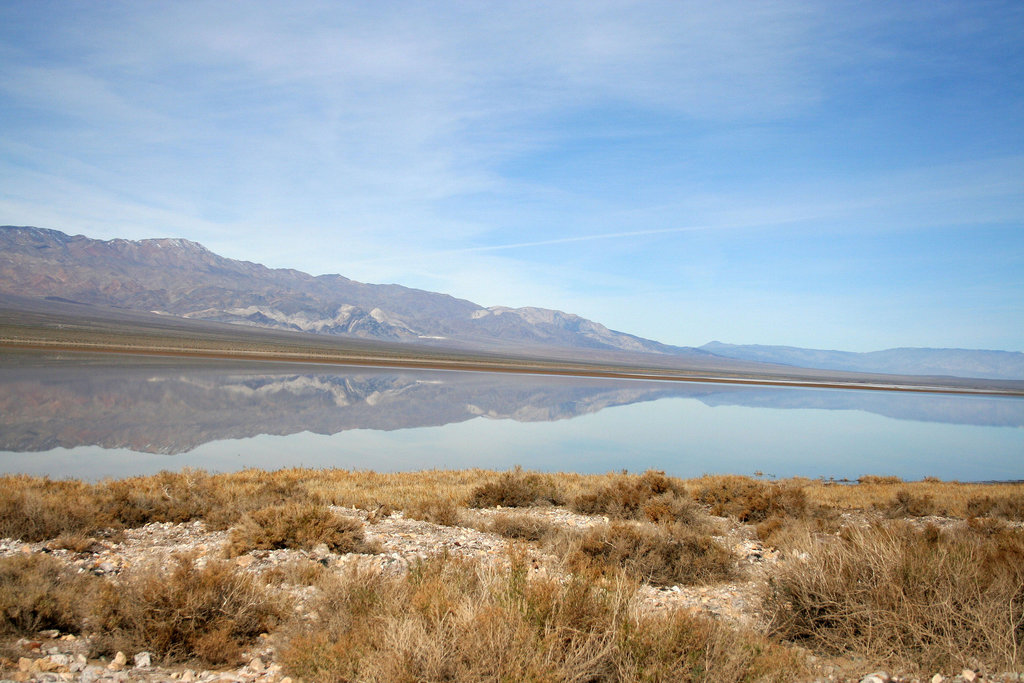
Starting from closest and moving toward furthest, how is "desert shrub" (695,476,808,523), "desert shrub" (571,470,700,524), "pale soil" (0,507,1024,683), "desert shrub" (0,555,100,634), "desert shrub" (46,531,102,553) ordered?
"pale soil" (0,507,1024,683), "desert shrub" (0,555,100,634), "desert shrub" (46,531,102,553), "desert shrub" (571,470,700,524), "desert shrub" (695,476,808,523)

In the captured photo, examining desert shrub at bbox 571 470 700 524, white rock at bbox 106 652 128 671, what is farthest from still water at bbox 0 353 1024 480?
white rock at bbox 106 652 128 671

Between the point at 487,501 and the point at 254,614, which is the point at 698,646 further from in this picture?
the point at 487,501

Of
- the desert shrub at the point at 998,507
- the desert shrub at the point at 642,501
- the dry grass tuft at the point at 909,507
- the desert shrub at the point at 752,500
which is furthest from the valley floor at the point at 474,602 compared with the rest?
the desert shrub at the point at 998,507

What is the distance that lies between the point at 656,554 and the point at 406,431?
15.6 meters

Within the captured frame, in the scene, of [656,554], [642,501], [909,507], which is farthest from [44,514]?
[909,507]

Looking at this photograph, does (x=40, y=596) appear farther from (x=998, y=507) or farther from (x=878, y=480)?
(x=878, y=480)

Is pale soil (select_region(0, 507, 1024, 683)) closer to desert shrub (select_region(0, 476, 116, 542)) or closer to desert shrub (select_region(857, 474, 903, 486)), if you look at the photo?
desert shrub (select_region(0, 476, 116, 542))

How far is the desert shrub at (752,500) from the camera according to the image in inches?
407

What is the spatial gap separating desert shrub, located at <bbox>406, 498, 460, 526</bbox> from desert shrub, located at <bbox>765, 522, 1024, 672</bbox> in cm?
480

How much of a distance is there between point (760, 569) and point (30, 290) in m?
241

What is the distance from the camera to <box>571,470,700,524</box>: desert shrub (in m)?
9.77

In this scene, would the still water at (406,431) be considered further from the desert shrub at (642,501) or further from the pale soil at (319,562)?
the pale soil at (319,562)

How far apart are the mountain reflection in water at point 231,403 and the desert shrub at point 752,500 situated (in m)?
12.2

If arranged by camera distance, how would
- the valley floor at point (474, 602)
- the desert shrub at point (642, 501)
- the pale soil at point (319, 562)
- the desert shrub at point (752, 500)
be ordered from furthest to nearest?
the desert shrub at point (752, 500), the desert shrub at point (642, 501), the pale soil at point (319, 562), the valley floor at point (474, 602)
